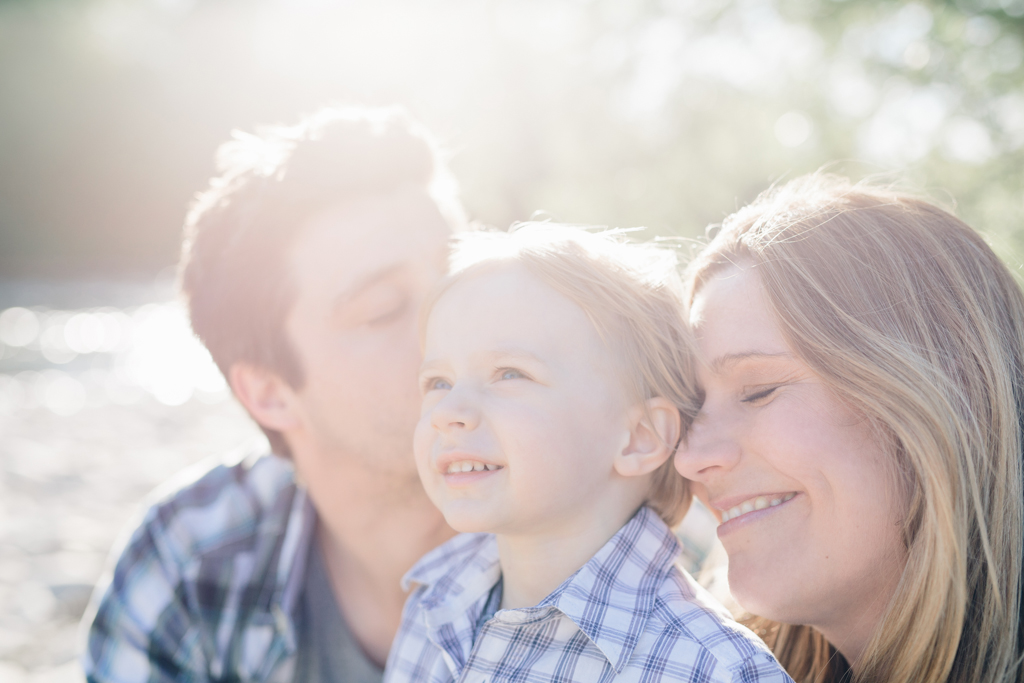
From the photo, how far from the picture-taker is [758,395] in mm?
1786

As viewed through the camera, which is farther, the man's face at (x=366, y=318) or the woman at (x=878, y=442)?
the man's face at (x=366, y=318)

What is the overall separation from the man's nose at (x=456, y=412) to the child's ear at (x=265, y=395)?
1.28 meters

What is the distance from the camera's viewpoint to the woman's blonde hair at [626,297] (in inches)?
72.4

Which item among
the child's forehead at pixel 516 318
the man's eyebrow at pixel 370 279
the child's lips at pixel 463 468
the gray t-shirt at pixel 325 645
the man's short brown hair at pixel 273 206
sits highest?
the man's short brown hair at pixel 273 206

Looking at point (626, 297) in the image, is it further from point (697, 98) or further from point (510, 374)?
point (697, 98)

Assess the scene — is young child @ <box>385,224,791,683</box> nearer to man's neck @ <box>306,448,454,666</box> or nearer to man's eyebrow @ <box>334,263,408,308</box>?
man's eyebrow @ <box>334,263,408,308</box>

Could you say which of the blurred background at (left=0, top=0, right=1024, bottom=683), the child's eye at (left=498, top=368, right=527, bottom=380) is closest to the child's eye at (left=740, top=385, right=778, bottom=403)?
the child's eye at (left=498, top=368, right=527, bottom=380)

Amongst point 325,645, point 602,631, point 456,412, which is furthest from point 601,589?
point 325,645

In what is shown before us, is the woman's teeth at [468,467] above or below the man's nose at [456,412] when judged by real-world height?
below

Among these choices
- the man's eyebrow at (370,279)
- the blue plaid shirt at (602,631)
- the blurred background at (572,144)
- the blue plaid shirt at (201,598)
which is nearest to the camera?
the blue plaid shirt at (602,631)

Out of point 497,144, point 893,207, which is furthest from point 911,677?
point 497,144

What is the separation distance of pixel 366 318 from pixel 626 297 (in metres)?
1.05

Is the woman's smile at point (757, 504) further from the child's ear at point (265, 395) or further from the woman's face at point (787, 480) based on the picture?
the child's ear at point (265, 395)

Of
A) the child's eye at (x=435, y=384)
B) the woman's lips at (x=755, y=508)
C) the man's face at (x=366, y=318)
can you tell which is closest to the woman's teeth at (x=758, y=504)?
the woman's lips at (x=755, y=508)
